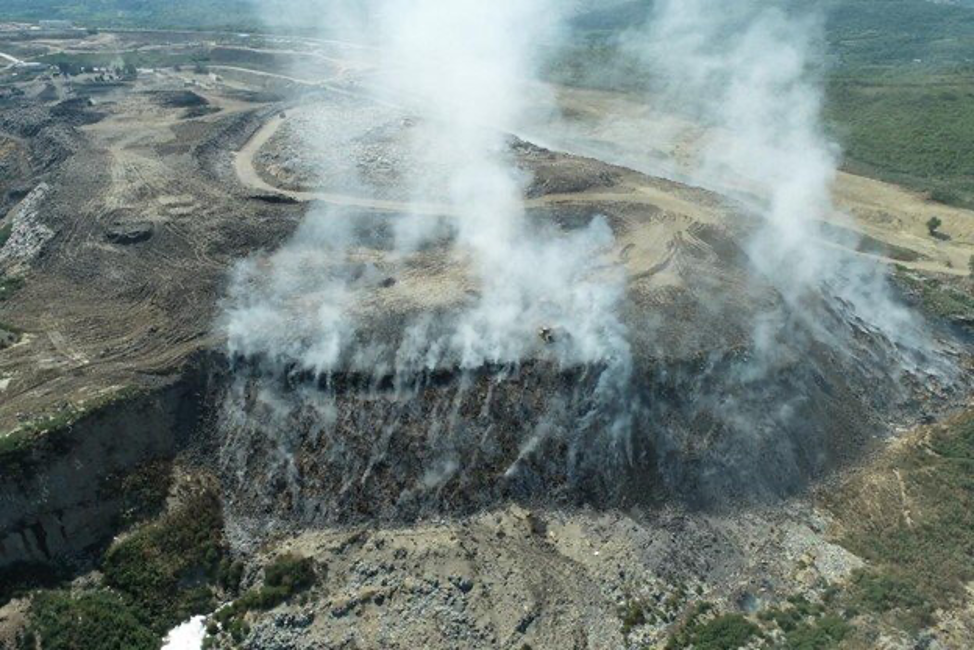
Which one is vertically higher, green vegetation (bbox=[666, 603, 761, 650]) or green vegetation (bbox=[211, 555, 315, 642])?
green vegetation (bbox=[666, 603, 761, 650])

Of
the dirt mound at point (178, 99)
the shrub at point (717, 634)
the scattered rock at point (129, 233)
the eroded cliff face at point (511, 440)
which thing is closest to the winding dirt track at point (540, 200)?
the scattered rock at point (129, 233)

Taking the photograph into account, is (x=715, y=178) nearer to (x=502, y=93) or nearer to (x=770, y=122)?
(x=770, y=122)

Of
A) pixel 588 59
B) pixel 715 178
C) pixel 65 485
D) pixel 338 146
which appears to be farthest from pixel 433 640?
pixel 588 59

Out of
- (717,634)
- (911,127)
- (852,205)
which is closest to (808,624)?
(717,634)

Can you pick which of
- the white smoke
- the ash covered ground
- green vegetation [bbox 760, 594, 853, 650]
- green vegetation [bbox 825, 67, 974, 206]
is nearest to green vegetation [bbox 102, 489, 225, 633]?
the ash covered ground

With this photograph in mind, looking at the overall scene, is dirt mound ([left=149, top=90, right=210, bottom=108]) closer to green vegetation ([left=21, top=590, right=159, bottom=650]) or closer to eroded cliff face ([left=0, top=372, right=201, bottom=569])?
eroded cliff face ([left=0, top=372, right=201, bottom=569])
